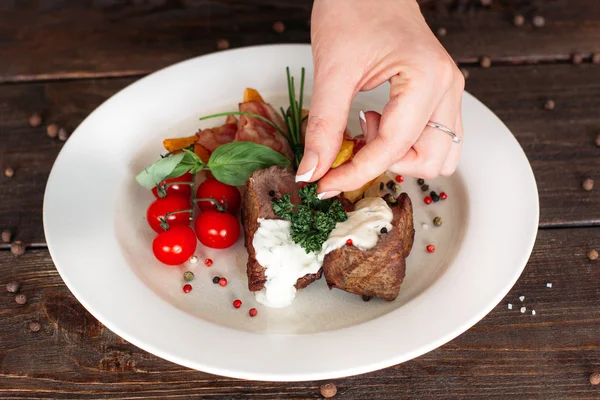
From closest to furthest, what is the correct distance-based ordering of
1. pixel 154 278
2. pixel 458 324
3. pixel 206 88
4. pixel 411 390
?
1. pixel 458 324
2. pixel 411 390
3. pixel 154 278
4. pixel 206 88

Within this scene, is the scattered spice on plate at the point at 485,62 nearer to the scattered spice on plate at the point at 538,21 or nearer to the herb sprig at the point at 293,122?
the scattered spice on plate at the point at 538,21

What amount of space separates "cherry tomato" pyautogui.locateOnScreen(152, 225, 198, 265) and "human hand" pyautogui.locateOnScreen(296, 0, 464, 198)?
1.94ft

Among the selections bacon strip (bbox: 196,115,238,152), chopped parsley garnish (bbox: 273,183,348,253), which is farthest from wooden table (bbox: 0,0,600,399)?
bacon strip (bbox: 196,115,238,152)

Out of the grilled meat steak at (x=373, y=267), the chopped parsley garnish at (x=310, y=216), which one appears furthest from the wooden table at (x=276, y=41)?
the chopped parsley garnish at (x=310, y=216)

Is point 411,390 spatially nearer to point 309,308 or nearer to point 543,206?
point 309,308

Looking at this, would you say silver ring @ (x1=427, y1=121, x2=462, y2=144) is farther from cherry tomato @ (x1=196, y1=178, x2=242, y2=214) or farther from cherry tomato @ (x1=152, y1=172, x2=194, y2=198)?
cherry tomato @ (x1=152, y1=172, x2=194, y2=198)

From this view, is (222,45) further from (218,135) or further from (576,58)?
(576,58)

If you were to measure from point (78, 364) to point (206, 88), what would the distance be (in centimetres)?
137

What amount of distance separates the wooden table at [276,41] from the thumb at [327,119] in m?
0.82

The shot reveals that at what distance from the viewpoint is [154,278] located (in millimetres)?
2537

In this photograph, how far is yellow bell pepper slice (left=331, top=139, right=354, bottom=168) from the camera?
242 centimetres

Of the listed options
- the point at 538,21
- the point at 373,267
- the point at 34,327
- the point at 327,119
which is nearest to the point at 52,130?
the point at 34,327

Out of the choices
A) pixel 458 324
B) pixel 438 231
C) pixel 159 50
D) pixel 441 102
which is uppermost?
pixel 159 50

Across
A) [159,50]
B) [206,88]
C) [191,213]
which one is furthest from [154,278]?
[159,50]
